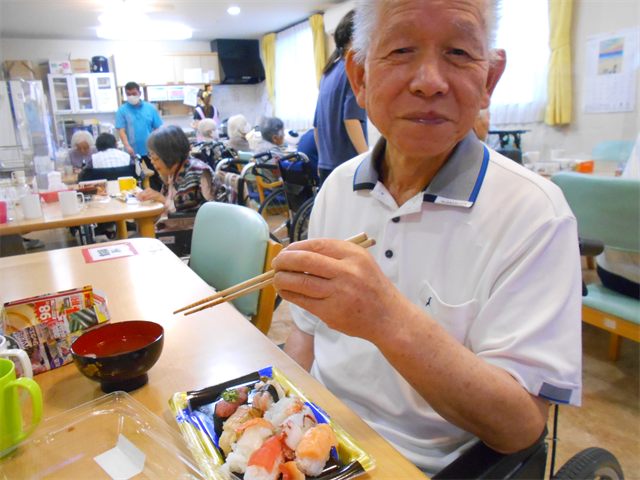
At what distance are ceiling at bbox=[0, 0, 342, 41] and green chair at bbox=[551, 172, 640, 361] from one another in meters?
5.44

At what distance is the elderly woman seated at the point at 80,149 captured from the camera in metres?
5.14

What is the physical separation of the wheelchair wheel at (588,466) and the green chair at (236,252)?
2.68 ft

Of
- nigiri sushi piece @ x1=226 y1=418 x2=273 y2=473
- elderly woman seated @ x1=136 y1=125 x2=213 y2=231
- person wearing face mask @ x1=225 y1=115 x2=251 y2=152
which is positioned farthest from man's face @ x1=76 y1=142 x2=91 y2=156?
nigiri sushi piece @ x1=226 y1=418 x2=273 y2=473

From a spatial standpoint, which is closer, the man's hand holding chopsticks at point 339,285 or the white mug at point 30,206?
the man's hand holding chopsticks at point 339,285

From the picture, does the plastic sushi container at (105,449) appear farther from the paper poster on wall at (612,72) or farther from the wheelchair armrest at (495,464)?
the paper poster on wall at (612,72)

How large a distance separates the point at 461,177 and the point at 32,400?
2.70 ft

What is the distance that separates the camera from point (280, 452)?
21.5 inches

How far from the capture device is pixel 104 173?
3.95m

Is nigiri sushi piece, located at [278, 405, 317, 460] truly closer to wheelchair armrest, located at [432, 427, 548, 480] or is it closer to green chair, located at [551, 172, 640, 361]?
wheelchair armrest, located at [432, 427, 548, 480]

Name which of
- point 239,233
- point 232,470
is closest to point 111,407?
point 232,470

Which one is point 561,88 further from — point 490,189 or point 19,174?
point 19,174

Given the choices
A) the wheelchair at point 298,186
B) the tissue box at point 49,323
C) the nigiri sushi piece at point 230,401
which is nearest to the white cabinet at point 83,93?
the wheelchair at point 298,186

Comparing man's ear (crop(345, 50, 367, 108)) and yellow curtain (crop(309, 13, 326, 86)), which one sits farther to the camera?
yellow curtain (crop(309, 13, 326, 86))

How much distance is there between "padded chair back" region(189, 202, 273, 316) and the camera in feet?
4.48
